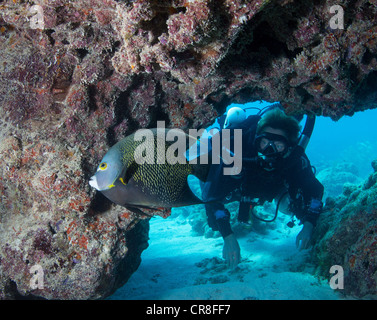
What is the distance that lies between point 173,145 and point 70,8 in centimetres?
A: 171

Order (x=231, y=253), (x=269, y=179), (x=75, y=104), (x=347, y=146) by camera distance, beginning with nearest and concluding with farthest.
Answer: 1. (x=75, y=104)
2. (x=231, y=253)
3. (x=269, y=179)
4. (x=347, y=146)

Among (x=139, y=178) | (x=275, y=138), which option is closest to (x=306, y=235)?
(x=275, y=138)

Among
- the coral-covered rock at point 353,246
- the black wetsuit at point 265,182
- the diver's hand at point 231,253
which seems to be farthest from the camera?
the black wetsuit at point 265,182

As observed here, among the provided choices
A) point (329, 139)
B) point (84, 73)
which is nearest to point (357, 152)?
point (329, 139)

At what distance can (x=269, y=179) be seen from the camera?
522cm

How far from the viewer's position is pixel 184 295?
10.3 ft

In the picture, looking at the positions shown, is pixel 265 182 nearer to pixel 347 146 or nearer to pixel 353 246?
pixel 353 246

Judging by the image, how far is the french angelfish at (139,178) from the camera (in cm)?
177

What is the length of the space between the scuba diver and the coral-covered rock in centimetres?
47

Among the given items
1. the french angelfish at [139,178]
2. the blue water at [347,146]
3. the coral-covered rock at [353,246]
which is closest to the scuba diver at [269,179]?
the coral-covered rock at [353,246]

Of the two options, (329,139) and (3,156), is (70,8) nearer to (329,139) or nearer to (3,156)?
(3,156)

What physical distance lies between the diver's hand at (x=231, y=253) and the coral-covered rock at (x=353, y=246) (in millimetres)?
1400

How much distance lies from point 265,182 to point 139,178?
4121mm

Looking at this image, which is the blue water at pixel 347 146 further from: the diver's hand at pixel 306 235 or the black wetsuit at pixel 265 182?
the diver's hand at pixel 306 235
